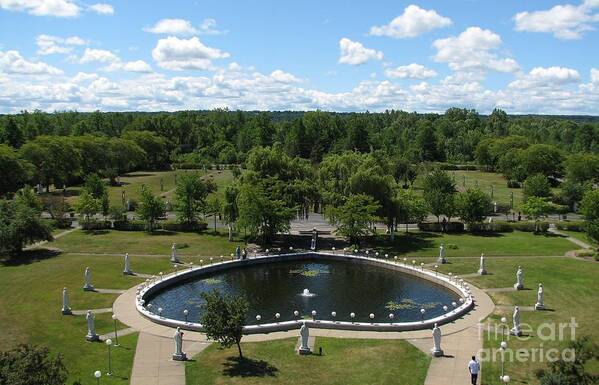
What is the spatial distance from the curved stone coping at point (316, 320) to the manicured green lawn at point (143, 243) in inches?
192

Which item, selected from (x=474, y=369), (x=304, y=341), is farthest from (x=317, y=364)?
(x=474, y=369)

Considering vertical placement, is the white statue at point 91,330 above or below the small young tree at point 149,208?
below

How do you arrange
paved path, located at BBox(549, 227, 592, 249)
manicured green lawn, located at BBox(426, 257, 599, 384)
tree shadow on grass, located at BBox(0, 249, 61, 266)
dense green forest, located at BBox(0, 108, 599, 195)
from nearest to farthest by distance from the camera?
manicured green lawn, located at BBox(426, 257, 599, 384) → tree shadow on grass, located at BBox(0, 249, 61, 266) → paved path, located at BBox(549, 227, 592, 249) → dense green forest, located at BBox(0, 108, 599, 195)

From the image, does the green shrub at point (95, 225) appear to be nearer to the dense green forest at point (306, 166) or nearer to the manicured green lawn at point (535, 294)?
the dense green forest at point (306, 166)

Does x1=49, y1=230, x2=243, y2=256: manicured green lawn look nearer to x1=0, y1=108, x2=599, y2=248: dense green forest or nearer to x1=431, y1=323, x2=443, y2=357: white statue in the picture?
x1=0, y1=108, x2=599, y2=248: dense green forest

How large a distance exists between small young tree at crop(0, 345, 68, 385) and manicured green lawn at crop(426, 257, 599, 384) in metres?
19.4

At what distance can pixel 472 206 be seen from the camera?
6344 cm

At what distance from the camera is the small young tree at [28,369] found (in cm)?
1877

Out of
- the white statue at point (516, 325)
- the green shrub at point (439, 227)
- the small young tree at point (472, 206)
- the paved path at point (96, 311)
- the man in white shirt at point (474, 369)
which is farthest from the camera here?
the green shrub at point (439, 227)

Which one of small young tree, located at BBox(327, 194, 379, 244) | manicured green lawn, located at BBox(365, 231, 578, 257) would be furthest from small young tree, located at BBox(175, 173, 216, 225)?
manicured green lawn, located at BBox(365, 231, 578, 257)

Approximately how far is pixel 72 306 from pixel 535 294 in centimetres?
3276

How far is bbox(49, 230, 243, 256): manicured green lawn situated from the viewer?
2186 inches

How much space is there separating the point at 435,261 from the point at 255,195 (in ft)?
59.8

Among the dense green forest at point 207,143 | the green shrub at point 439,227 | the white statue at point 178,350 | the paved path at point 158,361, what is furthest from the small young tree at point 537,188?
the white statue at point 178,350
